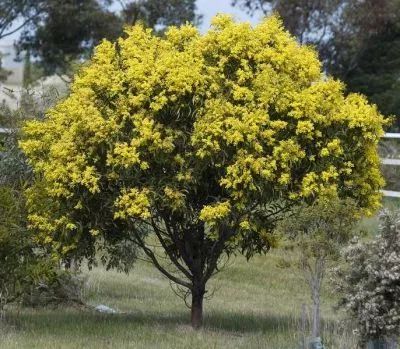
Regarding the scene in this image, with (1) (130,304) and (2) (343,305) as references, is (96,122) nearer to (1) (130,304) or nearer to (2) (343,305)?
(2) (343,305)

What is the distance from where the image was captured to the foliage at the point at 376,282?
7.23 meters

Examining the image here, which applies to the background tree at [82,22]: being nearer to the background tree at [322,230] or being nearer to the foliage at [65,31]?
the foliage at [65,31]

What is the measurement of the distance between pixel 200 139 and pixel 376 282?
2.05 meters

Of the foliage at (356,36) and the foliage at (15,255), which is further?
the foliage at (356,36)

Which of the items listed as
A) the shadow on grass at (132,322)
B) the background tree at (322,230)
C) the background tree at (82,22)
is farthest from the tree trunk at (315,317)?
the background tree at (82,22)

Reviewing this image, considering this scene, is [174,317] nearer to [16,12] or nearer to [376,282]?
[376,282]

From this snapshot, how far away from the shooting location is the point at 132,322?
9867 mm

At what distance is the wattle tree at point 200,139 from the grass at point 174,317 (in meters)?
0.94

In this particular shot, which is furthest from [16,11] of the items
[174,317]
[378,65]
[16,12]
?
[174,317]

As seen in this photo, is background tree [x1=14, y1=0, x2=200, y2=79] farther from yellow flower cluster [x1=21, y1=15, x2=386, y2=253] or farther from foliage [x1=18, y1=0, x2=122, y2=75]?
yellow flower cluster [x1=21, y1=15, x2=386, y2=253]

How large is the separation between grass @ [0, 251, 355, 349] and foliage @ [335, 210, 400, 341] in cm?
46

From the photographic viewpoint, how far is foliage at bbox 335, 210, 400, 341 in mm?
7227

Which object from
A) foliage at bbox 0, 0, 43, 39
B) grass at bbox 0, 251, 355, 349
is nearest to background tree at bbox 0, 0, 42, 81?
foliage at bbox 0, 0, 43, 39

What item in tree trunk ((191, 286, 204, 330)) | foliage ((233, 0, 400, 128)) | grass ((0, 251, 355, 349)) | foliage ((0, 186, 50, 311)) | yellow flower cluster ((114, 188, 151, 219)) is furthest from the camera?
foliage ((233, 0, 400, 128))
